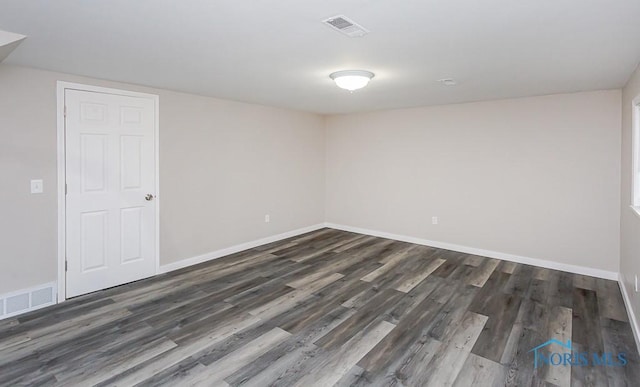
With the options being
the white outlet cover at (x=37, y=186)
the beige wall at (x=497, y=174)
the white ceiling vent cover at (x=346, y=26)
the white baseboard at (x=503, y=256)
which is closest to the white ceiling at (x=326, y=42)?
the white ceiling vent cover at (x=346, y=26)

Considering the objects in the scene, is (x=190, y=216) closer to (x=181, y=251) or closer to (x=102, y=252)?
(x=181, y=251)

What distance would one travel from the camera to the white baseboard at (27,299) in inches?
121

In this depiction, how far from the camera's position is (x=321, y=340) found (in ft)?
8.91

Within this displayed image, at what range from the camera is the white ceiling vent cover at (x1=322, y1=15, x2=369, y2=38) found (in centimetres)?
202

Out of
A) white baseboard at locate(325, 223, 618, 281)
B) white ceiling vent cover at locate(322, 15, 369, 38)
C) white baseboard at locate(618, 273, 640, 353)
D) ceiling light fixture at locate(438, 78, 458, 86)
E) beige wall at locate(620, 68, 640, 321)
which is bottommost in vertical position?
white baseboard at locate(618, 273, 640, 353)

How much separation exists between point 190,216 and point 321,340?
2616 millimetres

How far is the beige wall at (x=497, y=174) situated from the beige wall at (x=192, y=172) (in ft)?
3.62

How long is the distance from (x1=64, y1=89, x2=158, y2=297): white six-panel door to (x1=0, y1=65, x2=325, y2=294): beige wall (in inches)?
5.6

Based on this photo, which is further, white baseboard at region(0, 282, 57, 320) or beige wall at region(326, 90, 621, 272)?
beige wall at region(326, 90, 621, 272)

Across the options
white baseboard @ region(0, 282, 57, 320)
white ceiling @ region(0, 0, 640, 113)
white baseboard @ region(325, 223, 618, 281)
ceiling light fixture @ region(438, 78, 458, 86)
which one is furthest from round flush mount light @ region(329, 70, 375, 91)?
white baseboard @ region(0, 282, 57, 320)

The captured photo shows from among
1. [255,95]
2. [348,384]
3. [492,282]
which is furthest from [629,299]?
[255,95]

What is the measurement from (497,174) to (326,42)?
3.49 meters
